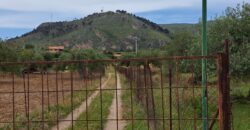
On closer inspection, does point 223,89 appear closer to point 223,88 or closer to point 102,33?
point 223,88

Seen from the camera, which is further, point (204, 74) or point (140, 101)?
point (140, 101)

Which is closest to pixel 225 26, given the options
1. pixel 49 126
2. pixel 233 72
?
pixel 233 72

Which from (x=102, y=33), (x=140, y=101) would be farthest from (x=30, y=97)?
(x=102, y=33)

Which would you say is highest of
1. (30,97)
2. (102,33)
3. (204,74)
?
(102,33)

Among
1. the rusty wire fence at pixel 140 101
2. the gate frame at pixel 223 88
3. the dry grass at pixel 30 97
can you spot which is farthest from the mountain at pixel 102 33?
the gate frame at pixel 223 88

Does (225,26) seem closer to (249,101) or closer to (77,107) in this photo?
(249,101)

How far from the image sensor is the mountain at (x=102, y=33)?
14350cm

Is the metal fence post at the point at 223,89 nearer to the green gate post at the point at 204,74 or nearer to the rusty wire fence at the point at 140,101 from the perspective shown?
the rusty wire fence at the point at 140,101

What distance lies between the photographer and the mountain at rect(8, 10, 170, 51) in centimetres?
14350

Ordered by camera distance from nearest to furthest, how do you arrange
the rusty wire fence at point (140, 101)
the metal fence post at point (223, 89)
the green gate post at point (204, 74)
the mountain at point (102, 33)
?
the metal fence post at point (223, 89) → the green gate post at point (204, 74) → the rusty wire fence at point (140, 101) → the mountain at point (102, 33)

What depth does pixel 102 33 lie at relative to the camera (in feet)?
497

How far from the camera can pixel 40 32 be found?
18350 centimetres

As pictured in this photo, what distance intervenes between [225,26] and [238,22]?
0.66m

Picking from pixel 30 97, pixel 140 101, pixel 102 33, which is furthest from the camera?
pixel 102 33
